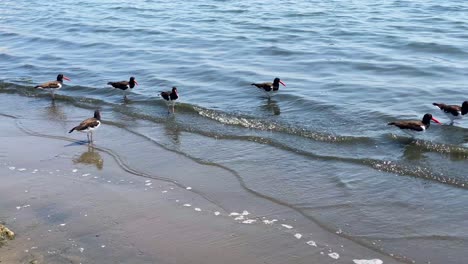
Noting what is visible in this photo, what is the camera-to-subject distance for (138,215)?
31.1 ft

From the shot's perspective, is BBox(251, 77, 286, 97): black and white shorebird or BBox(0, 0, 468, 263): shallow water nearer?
BBox(0, 0, 468, 263): shallow water

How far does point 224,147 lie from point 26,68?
A: 36.6 ft

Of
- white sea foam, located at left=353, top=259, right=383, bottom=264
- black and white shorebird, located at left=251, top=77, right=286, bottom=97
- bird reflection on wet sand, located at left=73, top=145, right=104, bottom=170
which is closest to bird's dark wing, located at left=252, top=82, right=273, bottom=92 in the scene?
black and white shorebird, located at left=251, top=77, right=286, bottom=97

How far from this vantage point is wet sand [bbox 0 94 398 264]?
827cm

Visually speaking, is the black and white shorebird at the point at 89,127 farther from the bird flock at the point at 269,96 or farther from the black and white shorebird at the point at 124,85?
the black and white shorebird at the point at 124,85

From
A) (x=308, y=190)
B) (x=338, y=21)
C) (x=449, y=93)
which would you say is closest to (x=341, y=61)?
(x=449, y=93)

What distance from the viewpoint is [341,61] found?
20.3m

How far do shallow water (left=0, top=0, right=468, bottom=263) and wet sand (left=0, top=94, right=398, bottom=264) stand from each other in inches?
20.0

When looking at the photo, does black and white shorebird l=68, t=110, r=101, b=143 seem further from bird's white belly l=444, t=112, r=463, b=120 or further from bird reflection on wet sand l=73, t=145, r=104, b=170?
bird's white belly l=444, t=112, r=463, b=120

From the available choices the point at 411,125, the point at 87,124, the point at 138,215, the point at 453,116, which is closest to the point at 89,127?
the point at 87,124

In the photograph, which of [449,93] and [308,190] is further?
[449,93]

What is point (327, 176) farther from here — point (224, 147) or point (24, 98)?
point (24, 98)

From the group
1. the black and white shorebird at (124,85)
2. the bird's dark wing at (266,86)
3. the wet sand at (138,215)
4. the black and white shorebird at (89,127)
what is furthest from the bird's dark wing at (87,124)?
the bird's dark wing at (266,86)

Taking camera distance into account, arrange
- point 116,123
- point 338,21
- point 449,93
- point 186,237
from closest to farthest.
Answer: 1. point 186,237
2. point 116,123
3. point 449,93
4. point 338,21
